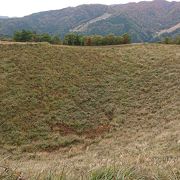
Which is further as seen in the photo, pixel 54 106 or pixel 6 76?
pixel 6 76

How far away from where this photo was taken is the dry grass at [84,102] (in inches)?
757

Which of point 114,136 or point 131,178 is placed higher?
point 131,178

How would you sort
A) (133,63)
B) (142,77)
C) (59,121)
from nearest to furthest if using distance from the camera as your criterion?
1. (59,121)
2. (142,77)
3. (133,63)

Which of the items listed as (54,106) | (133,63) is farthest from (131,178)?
(133,63)

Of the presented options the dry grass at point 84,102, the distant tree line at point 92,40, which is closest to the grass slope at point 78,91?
the dry grass at point 84,102

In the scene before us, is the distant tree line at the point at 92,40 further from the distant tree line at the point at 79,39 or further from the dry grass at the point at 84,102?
the dry grass at the point at 84,102

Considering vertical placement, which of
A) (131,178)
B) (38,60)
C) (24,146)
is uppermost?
(131,178)

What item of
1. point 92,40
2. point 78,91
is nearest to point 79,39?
point 92,40

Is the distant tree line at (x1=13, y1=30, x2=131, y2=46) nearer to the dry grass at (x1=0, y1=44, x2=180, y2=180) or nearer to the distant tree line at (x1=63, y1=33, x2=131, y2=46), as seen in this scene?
the distant tree line at (x1=63, y1=33, x2=131, y2=46)

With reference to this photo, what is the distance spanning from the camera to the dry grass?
19.2 metres

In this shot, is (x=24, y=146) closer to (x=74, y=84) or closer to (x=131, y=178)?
(x=74, y=84)

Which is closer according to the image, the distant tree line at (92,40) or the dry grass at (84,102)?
the dry grass at (84,102)

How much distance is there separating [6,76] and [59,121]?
919 cm

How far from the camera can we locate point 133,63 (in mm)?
36906
